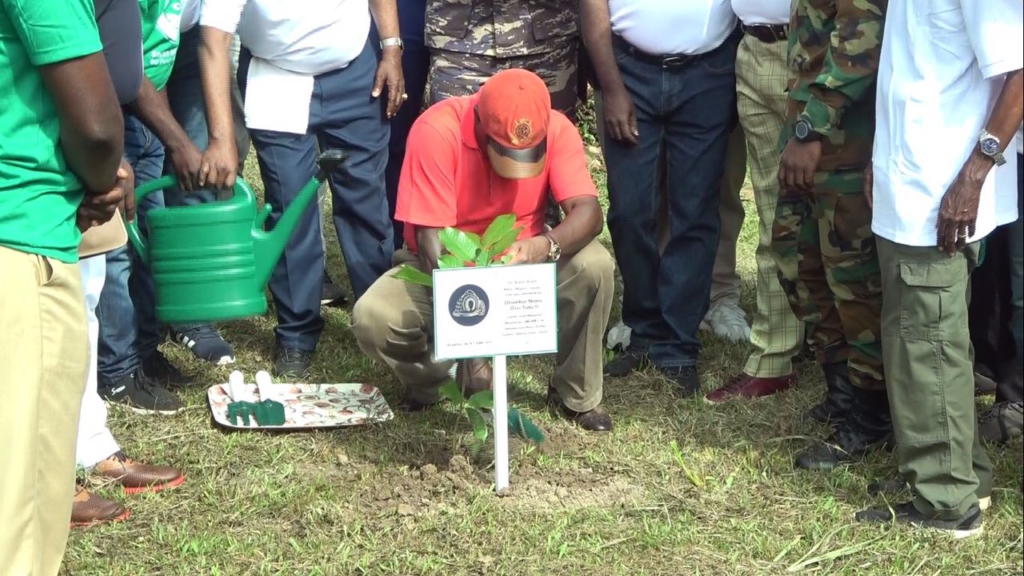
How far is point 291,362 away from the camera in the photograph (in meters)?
4.75

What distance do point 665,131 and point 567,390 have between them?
1044mm

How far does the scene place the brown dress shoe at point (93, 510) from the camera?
11.4 feet

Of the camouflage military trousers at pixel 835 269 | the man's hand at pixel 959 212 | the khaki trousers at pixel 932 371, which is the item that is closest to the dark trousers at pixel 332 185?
the camouflage military trousers at pixel 835 269

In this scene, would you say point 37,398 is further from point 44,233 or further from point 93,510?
point 93,510

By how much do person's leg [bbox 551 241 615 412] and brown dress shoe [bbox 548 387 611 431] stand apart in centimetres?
2

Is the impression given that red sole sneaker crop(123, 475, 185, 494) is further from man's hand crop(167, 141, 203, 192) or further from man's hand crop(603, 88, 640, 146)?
man's hand crop(603, 88, 640, 146)

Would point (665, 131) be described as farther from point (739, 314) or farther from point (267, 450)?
point (267, 450)

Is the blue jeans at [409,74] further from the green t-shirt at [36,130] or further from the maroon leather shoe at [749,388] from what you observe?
the green t-shirt at [36,130]

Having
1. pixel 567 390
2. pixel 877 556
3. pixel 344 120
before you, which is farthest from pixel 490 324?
pixel 344 120

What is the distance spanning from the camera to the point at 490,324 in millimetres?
3486

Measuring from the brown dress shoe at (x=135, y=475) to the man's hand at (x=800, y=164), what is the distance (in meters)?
2.07

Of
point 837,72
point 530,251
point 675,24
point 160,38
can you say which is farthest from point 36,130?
point 675,24

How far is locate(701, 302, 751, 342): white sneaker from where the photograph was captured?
5055 mm

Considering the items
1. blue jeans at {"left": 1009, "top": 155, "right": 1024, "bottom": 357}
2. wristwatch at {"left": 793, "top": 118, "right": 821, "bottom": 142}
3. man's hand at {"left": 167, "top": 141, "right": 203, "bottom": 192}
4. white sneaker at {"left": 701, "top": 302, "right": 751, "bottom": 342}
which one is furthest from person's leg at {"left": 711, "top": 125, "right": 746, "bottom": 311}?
blue jeans at {"left": 1009, "top": 155, "right": 1024, "bottom": 357}
